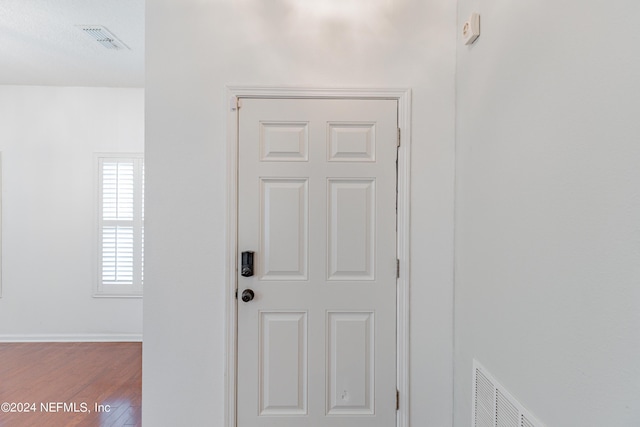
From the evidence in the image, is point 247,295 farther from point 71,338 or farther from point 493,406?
point 71,338

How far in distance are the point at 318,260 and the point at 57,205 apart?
347cm

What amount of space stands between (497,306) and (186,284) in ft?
5.04

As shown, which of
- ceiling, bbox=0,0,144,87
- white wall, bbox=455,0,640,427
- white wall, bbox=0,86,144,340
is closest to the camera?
white wall, bbox=455,0,640,427

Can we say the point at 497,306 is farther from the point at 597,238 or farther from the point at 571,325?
the point at 597,238

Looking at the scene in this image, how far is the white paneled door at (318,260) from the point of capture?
1757mm

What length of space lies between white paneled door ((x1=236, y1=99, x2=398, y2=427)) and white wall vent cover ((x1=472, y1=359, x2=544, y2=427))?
0.43 m

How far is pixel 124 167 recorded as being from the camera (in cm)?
359

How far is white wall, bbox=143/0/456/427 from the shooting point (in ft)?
5.74

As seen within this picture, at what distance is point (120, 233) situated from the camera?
3.61 metres

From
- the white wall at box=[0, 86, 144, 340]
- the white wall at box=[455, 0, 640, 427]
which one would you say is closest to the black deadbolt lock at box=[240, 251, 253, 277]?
the white wall at box=[455, 0, 640, 427]

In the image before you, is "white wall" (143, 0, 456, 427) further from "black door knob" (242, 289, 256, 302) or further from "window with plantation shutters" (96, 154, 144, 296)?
"window with plantation shutters" (96, 154, 144, 296)

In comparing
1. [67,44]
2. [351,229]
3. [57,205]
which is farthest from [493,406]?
[57,205]

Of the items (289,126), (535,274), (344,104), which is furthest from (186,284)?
(535,274)

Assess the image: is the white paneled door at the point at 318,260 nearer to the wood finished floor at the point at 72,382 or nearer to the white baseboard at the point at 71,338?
the wood finished floor at the point at 72,382
